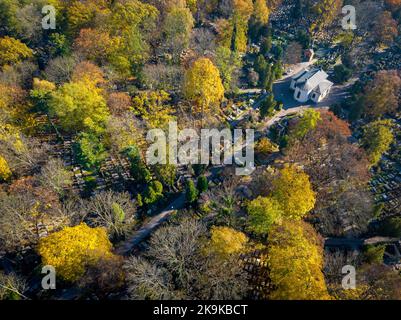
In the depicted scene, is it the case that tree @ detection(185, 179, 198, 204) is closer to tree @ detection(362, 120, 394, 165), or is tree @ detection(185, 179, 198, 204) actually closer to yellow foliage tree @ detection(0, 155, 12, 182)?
yellow foliage tree @ detection(0, 155, 12, 182)

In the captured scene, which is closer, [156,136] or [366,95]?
[156,136]

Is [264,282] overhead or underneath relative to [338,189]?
underneath

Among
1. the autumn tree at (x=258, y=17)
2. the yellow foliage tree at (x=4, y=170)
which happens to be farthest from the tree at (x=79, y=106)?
the autumn tree at (x=258, y=17)

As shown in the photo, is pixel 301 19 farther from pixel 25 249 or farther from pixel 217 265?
pixel 25 249

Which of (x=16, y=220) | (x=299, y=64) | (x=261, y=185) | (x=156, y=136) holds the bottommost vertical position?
(x=16, y=220)

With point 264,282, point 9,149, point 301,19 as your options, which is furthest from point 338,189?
point 301,19

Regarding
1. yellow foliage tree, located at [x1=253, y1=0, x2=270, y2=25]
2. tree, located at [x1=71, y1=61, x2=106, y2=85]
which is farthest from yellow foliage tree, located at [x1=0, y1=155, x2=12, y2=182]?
yellow foliage tree, located at [x1=253, y1=0, x2=270, y2=25]
